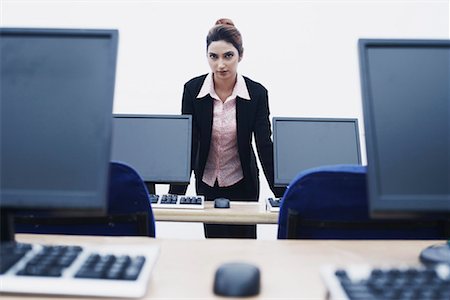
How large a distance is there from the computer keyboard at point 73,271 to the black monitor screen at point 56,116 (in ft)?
0.25

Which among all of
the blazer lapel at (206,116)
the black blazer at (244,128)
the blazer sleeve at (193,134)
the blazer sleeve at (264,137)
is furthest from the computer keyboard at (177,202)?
the blazer sleeve at (264,137)

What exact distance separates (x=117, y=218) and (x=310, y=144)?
123 centimetres

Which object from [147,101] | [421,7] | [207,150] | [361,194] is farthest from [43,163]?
[421,7]

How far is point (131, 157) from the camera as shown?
6.73 feet

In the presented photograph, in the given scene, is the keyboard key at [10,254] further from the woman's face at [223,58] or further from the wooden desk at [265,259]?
the woman's face at [223,58]

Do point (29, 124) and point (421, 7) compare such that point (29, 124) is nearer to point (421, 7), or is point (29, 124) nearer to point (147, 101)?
point (147, 101)

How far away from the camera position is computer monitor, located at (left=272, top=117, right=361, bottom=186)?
2.07 meters

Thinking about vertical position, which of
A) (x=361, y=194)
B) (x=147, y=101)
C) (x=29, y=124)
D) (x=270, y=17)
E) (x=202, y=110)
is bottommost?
(x=361, y=194)

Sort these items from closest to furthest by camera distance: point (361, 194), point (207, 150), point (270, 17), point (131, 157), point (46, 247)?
point (46, 247) → point (361, 194) → point (131, 157) → point (207, 150) → point (270, 17)

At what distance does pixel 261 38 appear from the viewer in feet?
11.2

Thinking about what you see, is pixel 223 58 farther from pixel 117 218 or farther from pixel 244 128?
pixel 117 218

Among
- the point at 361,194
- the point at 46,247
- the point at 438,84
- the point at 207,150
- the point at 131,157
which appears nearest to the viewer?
the point at 46,247

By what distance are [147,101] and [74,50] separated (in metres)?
2.65

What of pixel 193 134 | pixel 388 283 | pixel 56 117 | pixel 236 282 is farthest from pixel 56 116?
pixel 193 134
